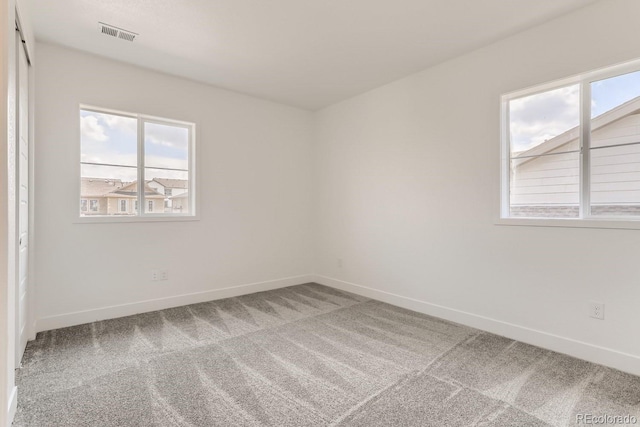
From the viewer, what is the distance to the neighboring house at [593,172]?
88.7 inches

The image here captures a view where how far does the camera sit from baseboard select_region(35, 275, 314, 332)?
297 centimetres

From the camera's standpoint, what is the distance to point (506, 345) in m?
2.63

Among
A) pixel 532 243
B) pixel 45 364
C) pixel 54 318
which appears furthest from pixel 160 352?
pixel 532 243

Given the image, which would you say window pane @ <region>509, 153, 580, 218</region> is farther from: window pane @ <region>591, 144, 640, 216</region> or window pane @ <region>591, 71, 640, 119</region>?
window pane @ <region>591, 71, 640, 119</region>

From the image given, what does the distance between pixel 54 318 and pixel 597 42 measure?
5259 millimetres

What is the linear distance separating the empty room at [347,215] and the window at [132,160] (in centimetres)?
2

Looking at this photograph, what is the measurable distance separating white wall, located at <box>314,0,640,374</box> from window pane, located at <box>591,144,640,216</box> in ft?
0.66

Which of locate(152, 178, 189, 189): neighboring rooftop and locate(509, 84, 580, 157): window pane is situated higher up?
locate(509, 84, 580, 157): window pane

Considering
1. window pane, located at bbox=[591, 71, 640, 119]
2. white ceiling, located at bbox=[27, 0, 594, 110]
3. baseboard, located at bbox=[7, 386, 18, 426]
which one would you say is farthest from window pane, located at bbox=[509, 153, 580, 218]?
baseboard, located at bbox=[7, 386, 18, 426]

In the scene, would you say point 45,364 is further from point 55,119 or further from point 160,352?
point 55,119

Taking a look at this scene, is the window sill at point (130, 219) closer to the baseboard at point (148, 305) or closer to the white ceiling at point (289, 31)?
the baseboard at point (148, 305)

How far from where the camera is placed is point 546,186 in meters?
2.67

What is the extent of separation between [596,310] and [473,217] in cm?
116

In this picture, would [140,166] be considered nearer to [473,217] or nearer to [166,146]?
[166,146]
